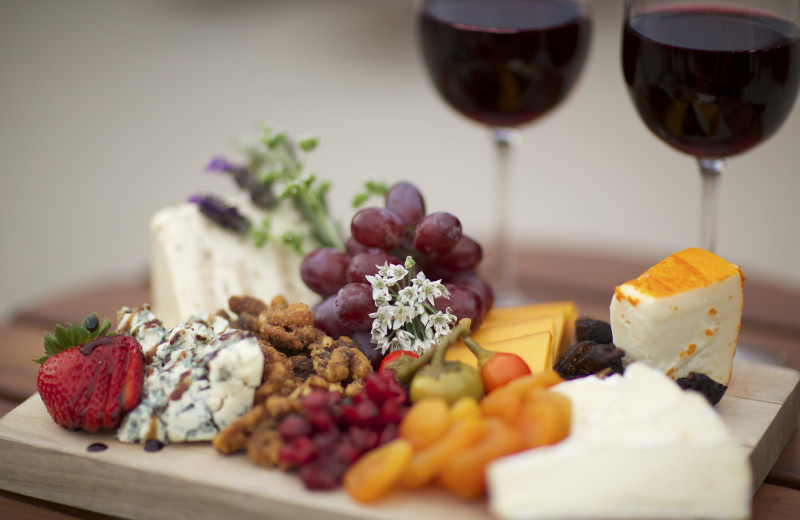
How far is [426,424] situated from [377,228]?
335 mm

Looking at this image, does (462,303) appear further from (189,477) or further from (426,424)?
(189,477)

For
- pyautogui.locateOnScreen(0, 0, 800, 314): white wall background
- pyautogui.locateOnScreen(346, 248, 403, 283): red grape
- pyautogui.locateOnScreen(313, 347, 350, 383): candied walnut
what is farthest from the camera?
pyautogui.locateOnScreen(0, 0, 800, 314): white wall background

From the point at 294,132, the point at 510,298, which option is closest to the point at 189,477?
the point at 510,298

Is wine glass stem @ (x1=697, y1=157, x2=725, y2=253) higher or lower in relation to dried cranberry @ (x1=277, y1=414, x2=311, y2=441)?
higher

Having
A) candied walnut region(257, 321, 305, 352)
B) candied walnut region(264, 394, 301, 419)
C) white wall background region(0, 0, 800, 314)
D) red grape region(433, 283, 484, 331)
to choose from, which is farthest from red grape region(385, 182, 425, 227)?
white wall background region(0, 0, 800, 314)

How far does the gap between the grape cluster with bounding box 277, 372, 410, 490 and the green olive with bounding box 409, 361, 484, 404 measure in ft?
0.07

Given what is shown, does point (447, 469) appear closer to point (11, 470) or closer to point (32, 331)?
point (11, 470)

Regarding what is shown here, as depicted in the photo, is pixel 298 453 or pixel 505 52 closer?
pixel 298 453

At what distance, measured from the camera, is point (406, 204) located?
110cm

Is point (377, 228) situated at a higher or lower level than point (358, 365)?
higher

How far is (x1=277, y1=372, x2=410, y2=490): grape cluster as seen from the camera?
0.79 m

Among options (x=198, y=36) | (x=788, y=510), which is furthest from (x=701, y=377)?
(x=198, y=36)

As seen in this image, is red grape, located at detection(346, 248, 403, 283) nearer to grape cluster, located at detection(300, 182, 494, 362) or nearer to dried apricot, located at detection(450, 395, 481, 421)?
grape cluster, located at detection(300, 182, 494, 362)

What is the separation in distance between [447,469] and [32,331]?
2.88ft
